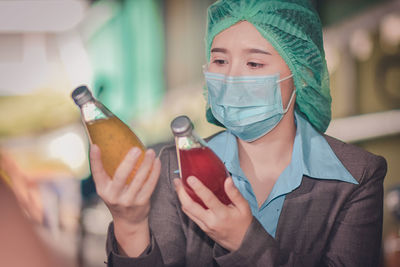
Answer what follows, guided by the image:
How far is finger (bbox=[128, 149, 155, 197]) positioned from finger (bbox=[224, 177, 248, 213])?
156mm

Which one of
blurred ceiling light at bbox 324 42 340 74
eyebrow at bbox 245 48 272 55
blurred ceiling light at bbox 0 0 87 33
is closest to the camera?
eyebrow at bbox 245 48 272 55

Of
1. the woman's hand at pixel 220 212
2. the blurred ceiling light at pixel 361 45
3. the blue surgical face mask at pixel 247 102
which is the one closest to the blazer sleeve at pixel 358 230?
the woman's hand at pixel 220 212

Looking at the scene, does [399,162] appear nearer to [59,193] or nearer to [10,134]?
[59,193]

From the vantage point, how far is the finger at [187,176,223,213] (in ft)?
2.67

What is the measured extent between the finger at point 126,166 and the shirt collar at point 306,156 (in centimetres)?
38

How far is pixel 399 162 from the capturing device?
3328 millimetres

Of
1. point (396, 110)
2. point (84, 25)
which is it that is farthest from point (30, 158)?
point (396, 110)

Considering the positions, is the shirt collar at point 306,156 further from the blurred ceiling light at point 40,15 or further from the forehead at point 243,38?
the blurred ceiling light at point 40,15

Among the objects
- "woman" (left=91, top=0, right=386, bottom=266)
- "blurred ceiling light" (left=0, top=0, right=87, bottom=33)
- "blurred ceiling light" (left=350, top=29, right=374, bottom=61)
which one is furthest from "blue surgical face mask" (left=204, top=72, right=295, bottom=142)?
"blurred ceiling light" (left=350, top=29, right=374, bottom=61)

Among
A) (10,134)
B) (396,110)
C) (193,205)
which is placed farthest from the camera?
(396,110)

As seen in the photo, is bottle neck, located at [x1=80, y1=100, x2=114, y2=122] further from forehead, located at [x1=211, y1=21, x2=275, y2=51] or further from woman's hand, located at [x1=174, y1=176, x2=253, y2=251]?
forehead, located at [x1=211, y1=21, x2=275, y2=51]

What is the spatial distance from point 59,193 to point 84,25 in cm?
95

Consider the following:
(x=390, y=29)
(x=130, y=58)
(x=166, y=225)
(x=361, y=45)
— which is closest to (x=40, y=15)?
(x=130, y=58)

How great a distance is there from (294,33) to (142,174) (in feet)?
Answer: 1.84
